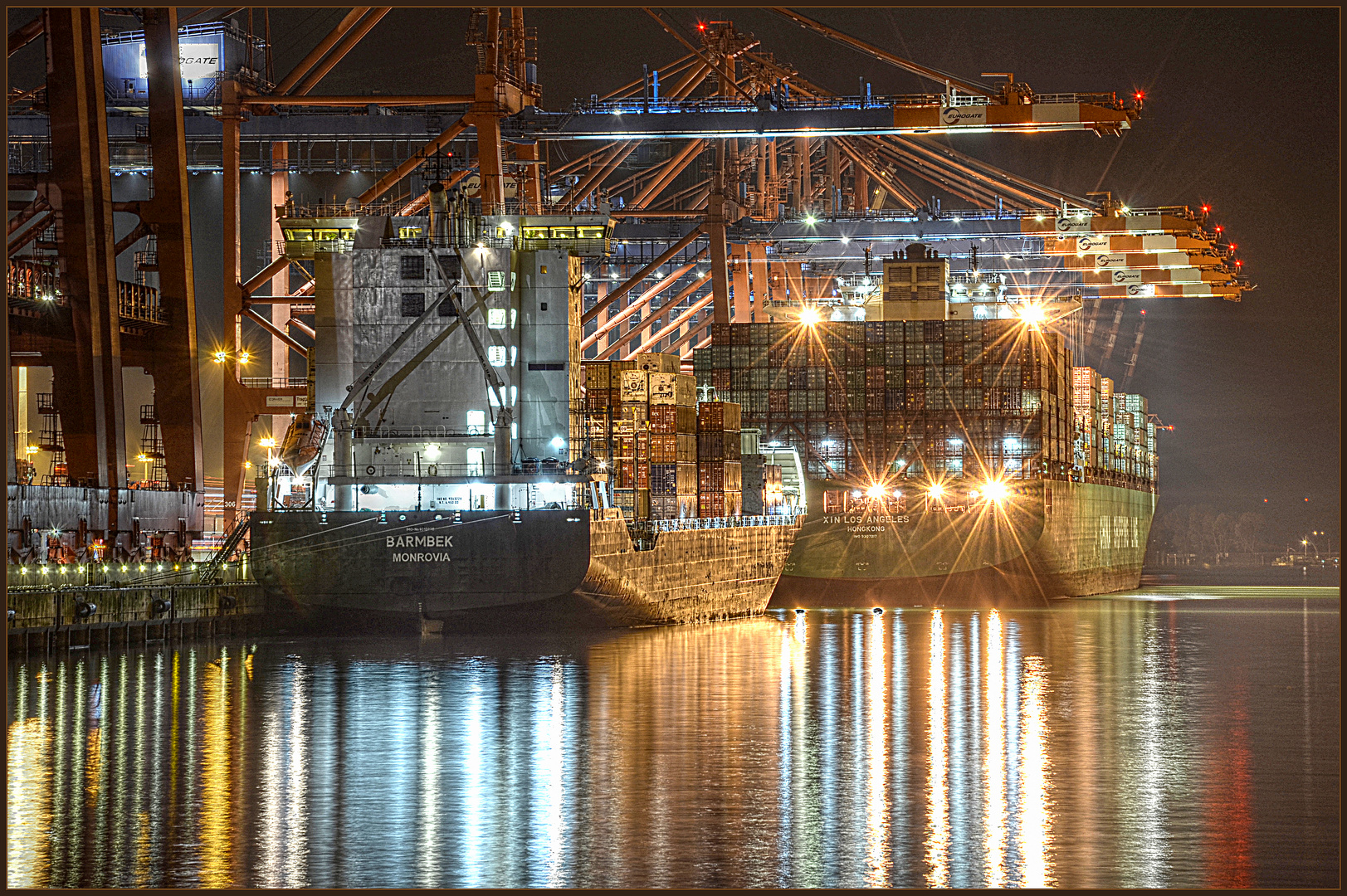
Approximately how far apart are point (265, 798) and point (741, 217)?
5552cm

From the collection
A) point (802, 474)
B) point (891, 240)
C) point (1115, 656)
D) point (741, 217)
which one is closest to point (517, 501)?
point (1115, 656)

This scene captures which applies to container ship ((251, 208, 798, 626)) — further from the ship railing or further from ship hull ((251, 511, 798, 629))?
the ship railing

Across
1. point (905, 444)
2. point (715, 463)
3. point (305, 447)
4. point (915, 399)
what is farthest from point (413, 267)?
point (915, 399)

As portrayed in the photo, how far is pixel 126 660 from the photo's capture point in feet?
101

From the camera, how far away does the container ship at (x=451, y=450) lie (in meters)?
34.7

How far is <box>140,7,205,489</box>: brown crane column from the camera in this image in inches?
1647

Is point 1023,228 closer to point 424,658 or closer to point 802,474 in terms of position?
point 802,474

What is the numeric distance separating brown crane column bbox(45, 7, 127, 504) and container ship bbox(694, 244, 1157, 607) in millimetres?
25968

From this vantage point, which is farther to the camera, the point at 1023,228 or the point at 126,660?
the point at 1023,228

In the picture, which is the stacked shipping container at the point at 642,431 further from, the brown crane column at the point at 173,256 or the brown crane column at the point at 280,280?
the brown crane column at the point at 280,280

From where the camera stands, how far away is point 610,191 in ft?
233

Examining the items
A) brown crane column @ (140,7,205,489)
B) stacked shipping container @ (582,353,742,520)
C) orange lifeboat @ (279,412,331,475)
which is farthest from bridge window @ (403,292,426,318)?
brown crane column @ (140,7,205,489)

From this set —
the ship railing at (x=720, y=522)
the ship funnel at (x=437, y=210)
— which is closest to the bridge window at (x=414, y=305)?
the ship funnel at (x=437, y=210)

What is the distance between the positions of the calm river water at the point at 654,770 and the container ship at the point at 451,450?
5.44ft
